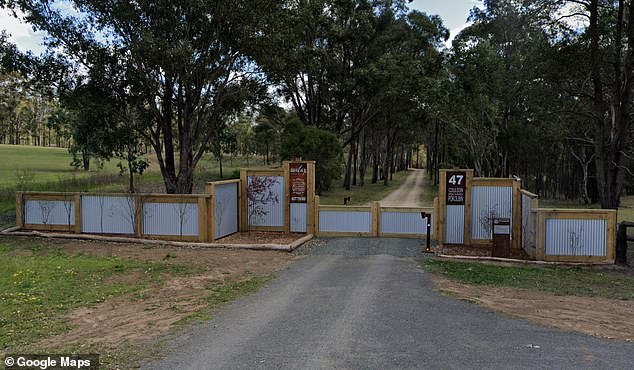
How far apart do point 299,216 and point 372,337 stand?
11785mm

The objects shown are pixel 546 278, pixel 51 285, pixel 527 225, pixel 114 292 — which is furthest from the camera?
pixel 527 225

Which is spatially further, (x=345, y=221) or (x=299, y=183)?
(x=299, y=183)

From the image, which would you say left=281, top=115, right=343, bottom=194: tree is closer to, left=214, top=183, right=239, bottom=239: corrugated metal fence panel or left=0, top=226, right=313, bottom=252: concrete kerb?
left=214, top=183, right=239, bottom=239: corrugated metal fence panel

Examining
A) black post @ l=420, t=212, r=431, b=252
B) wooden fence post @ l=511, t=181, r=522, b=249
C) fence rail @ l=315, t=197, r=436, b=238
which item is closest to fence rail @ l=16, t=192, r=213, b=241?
fence rail @ l=315, t=197, r=436, b=238

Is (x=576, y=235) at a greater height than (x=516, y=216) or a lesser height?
lesser

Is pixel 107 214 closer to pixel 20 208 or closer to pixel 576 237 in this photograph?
pixel 20 208

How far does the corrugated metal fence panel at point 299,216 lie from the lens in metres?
17.9

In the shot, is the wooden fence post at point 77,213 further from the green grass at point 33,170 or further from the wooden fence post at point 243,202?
the green grass at point 33,170

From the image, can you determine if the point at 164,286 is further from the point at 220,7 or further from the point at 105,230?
the point at 220,7

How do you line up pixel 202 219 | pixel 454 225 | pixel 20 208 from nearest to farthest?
pixel 454 225 → pixel 202 219 → pixel 20 208

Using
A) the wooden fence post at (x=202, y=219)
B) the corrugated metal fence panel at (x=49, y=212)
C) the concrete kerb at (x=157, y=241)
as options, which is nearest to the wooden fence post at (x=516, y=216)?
A: the concrete kerb at (x=157, y=241)

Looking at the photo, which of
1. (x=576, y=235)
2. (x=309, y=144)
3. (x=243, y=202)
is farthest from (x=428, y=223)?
(x=309, y=144)

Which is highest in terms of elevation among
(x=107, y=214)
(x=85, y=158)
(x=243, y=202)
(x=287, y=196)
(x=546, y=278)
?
(x=85, y=158)

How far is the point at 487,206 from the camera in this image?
51.8 ft
